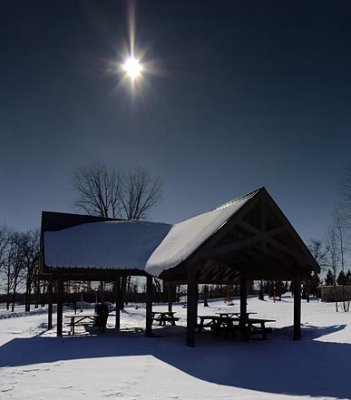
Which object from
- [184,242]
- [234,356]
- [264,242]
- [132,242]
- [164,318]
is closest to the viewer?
[234,356]

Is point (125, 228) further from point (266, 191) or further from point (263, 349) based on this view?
point (263, 349)

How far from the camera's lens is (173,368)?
9578 millimetres

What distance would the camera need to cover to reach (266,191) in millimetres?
13828

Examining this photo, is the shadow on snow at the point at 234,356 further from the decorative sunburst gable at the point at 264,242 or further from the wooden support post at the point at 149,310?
the decorative sunburst gable at the point at 264,242

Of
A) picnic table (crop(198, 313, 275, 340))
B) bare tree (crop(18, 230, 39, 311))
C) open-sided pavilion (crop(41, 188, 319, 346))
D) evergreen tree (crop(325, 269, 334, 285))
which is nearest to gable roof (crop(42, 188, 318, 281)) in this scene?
open-sided pavilion (crop(41, 188, 319, 346))

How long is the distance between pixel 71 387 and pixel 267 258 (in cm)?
984

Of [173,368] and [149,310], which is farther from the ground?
[149,310]

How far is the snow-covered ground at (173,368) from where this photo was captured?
7.40 metres

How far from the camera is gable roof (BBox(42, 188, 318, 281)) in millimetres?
13211

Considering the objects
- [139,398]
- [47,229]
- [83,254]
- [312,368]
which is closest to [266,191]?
[312,368]

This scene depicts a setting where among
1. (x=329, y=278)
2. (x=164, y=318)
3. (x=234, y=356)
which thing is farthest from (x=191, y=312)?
(x=329, y=278)

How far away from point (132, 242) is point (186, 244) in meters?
4.39

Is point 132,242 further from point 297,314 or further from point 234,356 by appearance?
point 234,356

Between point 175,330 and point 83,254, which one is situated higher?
point 83,254
